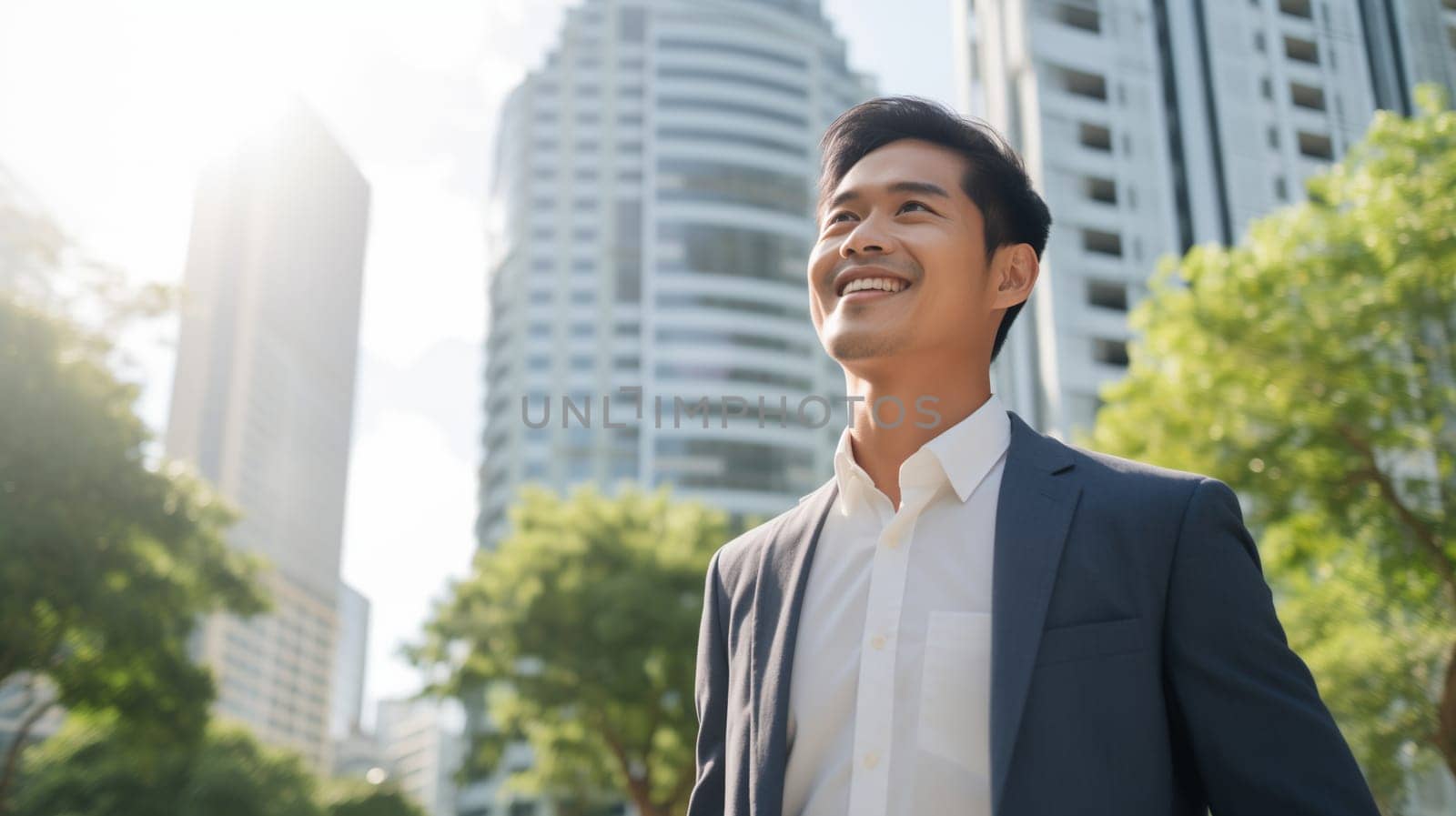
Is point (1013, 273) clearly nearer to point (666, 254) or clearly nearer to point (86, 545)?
point (86, 545)

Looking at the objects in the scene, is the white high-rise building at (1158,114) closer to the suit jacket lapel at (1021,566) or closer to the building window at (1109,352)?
the building window at (1109,352)

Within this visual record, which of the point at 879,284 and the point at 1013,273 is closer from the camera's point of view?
the point at 879,284

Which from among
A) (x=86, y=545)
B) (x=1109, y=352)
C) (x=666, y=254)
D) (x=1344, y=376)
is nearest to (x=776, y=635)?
(x=1344, y=376)

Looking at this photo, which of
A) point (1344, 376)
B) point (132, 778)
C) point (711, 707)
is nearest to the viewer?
point (711, 707)

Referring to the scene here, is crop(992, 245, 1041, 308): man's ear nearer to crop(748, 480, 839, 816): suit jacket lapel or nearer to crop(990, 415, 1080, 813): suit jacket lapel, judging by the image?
crop(990, 415, 1080, 813): suit jacket lapel

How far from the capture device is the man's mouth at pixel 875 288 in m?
2.16

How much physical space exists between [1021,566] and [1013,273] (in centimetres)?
68

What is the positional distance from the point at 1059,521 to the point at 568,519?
73.8 feet

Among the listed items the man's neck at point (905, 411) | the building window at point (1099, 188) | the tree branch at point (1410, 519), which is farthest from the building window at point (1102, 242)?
the man's neck at point (905, 411)

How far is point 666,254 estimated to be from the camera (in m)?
78.8

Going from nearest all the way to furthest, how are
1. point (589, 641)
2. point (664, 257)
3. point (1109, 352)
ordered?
point (589, 641) → point (1109, 352) → point (664, 257)

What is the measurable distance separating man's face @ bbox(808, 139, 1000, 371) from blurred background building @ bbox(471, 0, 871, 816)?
224ft

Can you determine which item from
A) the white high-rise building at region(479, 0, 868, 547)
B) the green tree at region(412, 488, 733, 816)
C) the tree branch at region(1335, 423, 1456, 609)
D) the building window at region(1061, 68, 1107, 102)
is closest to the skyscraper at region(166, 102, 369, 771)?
the white high-rise building at region(479, 0, 868, 547)

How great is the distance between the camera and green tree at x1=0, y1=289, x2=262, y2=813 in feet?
39.9
